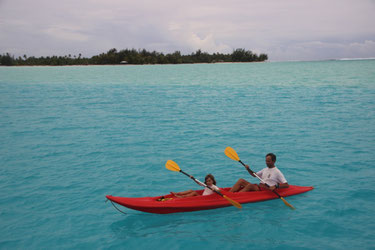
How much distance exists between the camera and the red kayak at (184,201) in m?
6.71

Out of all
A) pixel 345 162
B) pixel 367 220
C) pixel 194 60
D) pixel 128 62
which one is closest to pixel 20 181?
pixel 367 220

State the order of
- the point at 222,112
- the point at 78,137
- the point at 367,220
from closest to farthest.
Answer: the point at 367,220 → the point at 78,137 → the point at 222,112

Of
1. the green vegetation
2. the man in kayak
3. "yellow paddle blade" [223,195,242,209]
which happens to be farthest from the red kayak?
the green vegetation

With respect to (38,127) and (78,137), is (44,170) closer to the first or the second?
(78,137)

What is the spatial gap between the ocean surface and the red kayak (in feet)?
0.65

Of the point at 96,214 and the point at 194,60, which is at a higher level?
the point at 194,60

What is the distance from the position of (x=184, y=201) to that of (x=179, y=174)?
3.30 meters

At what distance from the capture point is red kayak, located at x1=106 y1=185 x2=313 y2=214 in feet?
22.0

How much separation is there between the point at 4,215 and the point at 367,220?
847 cm

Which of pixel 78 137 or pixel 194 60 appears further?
pixel 194 60

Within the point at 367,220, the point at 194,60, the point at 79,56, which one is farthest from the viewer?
the point at 194,60

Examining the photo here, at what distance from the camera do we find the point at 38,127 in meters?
16.5

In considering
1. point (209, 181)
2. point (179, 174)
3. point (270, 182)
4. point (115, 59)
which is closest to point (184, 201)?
point (209, 181)

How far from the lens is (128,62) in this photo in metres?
119
